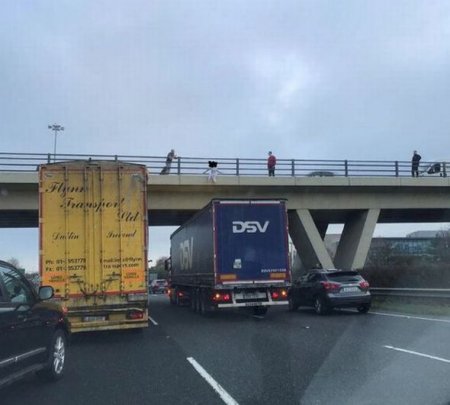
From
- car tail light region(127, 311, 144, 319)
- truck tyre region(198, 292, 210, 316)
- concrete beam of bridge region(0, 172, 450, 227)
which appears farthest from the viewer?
concrete beam of bridge region(0, 172, 450, 227)

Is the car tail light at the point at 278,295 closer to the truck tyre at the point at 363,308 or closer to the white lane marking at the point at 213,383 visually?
the truck tyre at the point at 363,308

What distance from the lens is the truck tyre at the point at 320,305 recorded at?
1890 cm

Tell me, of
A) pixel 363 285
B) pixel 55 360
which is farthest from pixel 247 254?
pixel 55 360

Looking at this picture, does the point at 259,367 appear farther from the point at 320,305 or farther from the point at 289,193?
the point at 289,193

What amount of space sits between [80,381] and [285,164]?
2340 cm

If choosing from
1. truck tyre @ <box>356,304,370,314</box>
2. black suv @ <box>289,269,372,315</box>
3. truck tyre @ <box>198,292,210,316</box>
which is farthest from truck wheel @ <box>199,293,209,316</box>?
truck tyre @ <box>356,304,370,314</box>

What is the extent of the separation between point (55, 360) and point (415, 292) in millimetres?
15795

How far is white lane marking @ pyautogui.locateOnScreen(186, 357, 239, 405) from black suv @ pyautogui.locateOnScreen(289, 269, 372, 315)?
926 cm

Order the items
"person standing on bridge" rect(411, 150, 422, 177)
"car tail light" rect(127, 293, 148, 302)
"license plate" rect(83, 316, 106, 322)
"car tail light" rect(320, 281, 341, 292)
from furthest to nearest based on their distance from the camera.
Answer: "person standing on bridge" rect(411, 150, 422, 177)
"car tail light" rect(320, 281, 341, 292)
"car tail light" rect(127, 293, 148, 302)
"license plate" rect(83, 316, 106, 322)

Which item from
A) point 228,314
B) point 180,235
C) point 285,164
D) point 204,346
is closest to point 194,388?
point 204,346

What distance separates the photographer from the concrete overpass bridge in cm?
2902

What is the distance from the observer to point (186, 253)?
2472cm

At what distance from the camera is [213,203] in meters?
18.4

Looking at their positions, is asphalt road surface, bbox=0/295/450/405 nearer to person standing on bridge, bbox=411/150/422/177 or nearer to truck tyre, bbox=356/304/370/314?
truck tyre, bbox=356/304/370/314
